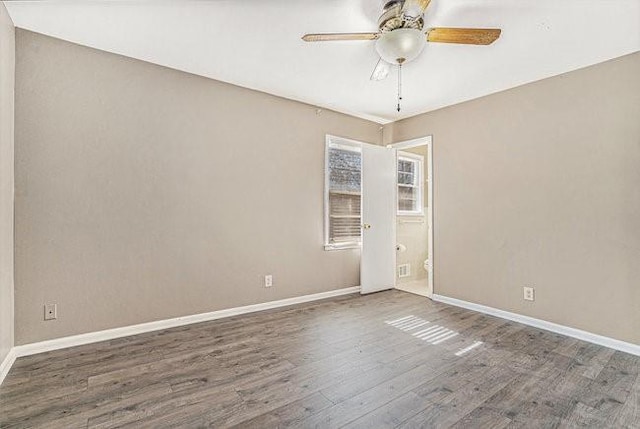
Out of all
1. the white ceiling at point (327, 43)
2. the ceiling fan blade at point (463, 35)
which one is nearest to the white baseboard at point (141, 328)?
the white ceiling at point (327, 43)

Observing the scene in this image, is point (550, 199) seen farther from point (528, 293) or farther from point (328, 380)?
point (328, 380)

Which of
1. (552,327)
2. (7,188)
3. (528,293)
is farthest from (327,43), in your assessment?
(552,327)

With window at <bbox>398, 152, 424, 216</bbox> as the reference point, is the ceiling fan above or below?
above

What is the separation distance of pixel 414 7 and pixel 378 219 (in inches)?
111

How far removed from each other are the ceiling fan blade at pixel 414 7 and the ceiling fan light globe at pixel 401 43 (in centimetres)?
Result: 9

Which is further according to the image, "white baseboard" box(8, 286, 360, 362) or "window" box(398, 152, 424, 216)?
"window" box(398, 152, 424, 216)

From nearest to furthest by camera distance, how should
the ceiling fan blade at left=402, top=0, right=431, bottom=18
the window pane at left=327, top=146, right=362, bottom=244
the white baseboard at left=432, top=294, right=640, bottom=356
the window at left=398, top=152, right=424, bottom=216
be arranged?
the ceiling fan blade at left=402, top=0, right=431, bottom=18 → the white baseboard at left=432, top=294, right=640, bottom=356 → the window pane at left=327, top=146, right=362, bottom=244 → the window at left=398, top=152, right=424, bottom=216

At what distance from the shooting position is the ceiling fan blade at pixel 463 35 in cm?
199

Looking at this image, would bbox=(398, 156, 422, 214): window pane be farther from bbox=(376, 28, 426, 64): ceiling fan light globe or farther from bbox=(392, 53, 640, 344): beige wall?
bbox=(376, 28, 426, 64): ceiling fan light globe

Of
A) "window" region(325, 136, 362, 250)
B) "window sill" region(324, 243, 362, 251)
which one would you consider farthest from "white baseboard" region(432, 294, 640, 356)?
"window" region(325, 136, 362, 250)

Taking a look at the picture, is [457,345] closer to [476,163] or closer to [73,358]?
[476,163]

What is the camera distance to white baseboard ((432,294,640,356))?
2.56 metres

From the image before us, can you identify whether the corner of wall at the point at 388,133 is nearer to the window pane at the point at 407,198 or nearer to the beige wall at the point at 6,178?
the window pane at the point at 407,198

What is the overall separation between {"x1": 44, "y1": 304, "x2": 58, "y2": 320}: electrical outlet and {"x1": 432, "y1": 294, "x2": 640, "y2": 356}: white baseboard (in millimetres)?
3942
